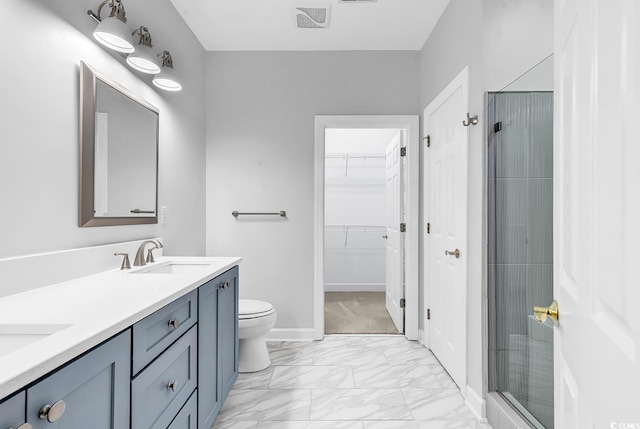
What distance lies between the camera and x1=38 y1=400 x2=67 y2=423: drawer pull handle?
683mm

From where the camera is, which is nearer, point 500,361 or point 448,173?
point 500,361

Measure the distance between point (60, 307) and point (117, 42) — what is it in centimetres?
123

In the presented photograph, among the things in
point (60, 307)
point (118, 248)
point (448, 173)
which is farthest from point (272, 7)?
point (60, 307)

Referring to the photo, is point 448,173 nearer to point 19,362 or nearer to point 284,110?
point 284,110

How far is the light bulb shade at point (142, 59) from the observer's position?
1878 millimetres

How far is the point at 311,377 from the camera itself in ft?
8.08

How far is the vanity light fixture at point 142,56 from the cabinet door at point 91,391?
1.51 m

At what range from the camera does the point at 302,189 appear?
10.5ft

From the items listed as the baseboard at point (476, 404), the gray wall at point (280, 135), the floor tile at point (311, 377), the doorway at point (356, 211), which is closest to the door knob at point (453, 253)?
the baseboard at point (476, 404)

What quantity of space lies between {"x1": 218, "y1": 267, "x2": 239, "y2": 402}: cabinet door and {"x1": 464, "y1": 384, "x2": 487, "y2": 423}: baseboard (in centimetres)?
138

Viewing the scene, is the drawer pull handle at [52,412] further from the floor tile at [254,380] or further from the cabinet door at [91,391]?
the floor tile at [254,380]

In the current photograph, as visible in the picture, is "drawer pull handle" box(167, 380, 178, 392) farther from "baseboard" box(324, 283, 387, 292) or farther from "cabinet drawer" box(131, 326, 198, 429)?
"baseboard" box(324, 283, 387, 292)

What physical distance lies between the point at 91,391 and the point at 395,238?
309 cm
